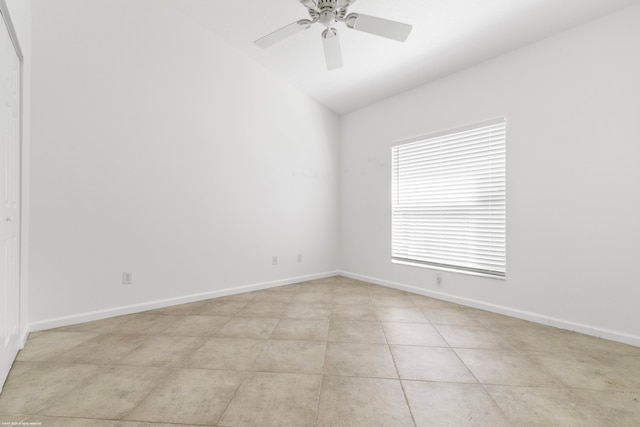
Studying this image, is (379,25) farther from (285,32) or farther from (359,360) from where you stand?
(359,360)

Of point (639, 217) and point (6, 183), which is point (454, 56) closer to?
point (639, 217)

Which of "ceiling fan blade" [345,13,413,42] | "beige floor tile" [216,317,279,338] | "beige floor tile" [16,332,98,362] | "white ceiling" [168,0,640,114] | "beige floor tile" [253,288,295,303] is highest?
"white ceiling" [168,0,640,114]

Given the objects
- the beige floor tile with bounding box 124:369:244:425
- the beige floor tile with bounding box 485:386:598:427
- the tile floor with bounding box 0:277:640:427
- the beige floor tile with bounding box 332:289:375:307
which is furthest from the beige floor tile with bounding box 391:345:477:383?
the beige floor tile with bounding box 332:289:375:307

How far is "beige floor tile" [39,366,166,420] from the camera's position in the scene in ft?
4.32

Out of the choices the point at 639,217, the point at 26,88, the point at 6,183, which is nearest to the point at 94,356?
the point at 6,183

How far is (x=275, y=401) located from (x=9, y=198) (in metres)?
2.03

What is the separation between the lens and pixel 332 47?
2254 mm

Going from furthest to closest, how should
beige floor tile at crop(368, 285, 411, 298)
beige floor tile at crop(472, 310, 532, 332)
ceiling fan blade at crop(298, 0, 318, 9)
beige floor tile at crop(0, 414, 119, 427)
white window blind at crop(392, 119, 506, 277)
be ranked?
beige floor tile at crop(368, 285, 411, 298), white window blind at crop(392, 119, 506, 277), beige floor tile at crop(472, 310, 532, 332), ceiling fan blade at crop(298, 0, 318, 9), beige floor tile at crop(0, 414, 119, 427)

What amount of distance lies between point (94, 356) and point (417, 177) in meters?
3.59

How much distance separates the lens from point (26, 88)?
7.00 feet

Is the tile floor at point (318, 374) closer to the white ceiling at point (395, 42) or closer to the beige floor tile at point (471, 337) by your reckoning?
the beige floor tile at point (471, 337)

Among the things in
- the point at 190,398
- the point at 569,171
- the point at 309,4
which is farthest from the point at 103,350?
the point at 569,171

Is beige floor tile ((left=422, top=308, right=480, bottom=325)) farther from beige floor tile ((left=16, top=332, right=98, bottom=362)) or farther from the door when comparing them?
the door

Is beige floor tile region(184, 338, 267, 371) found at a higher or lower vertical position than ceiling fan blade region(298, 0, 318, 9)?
lower
